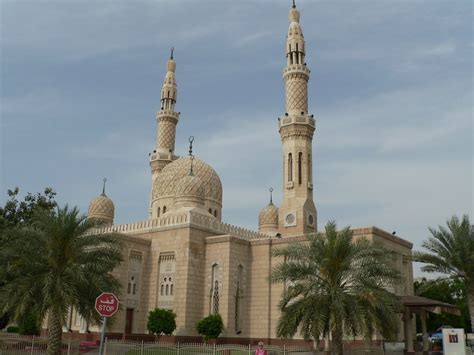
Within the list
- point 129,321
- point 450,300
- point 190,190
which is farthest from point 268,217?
point 450,300

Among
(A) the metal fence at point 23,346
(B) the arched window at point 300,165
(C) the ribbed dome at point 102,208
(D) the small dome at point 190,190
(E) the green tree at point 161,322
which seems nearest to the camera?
(A) the metal fence at point 23,346

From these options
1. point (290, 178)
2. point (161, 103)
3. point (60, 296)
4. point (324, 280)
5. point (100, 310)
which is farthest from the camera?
point (161, 103)

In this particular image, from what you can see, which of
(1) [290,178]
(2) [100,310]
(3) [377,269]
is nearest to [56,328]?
(2) [100,310]

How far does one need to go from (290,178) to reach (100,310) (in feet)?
70.8

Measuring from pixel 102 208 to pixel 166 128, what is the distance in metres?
7.58

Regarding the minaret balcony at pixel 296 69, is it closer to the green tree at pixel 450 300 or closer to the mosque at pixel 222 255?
the mosque at pixel 222 255

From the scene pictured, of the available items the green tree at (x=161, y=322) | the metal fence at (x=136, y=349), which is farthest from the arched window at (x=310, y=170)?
the metal fence at (x=136, y=349)

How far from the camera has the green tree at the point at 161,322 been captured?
23.9 meters

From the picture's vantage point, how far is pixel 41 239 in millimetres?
16250

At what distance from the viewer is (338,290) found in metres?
15.7

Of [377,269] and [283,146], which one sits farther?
[283,146]

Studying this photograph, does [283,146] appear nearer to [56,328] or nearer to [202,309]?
[202,309]

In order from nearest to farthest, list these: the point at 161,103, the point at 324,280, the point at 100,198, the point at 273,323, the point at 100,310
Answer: the point at 100,310
the point at 324,280
the point at 273,323
the point at 100,198
the point at 161,103

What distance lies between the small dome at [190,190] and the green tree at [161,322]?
732cm
